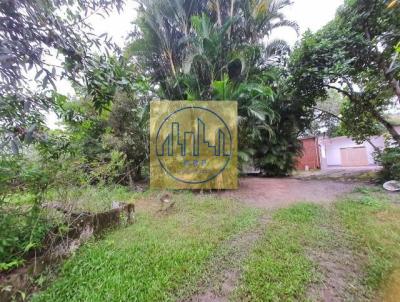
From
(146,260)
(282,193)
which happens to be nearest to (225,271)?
(146,260)

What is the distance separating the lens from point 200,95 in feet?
19.3

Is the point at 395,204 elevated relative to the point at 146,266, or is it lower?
elevated

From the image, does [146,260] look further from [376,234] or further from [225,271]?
[376,234]

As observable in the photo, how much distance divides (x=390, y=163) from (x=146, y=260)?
22.1 feet

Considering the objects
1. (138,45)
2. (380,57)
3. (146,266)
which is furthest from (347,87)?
(146,266)

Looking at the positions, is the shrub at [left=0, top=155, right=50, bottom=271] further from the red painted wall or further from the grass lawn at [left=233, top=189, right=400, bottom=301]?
the red painted wall

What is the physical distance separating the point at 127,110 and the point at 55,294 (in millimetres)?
5018

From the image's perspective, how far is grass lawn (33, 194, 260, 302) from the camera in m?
1.92

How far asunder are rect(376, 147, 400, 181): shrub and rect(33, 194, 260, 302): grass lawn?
15.0ft

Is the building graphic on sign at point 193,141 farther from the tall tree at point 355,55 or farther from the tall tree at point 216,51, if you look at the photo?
the tall tree at point 355,55

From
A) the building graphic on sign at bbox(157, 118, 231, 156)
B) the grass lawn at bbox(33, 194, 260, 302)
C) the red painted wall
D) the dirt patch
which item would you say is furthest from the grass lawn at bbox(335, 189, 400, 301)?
the red painted wall

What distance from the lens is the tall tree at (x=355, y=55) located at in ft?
18.6

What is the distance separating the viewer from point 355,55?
6.02m

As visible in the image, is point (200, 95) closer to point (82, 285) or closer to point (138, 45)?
point (138, 45)
